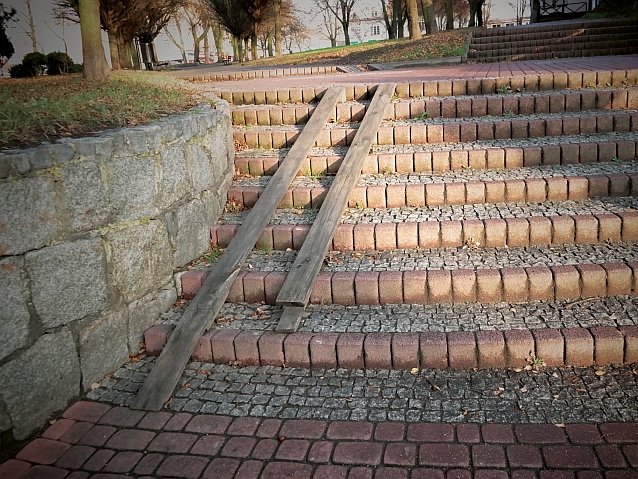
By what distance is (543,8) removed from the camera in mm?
26125

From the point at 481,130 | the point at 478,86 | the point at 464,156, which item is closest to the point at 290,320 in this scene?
the point at 464,156

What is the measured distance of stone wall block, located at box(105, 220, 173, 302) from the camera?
11.3 feet

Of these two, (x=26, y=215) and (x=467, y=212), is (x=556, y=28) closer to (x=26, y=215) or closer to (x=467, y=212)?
(x=467, y=212)

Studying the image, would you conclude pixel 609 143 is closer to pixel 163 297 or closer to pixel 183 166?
pixel 183 166

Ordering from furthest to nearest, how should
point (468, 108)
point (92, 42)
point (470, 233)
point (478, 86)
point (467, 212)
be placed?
point (92, 42) < point (478, 86) < point (468, 108) < point (467, 212) < point (470, 233)

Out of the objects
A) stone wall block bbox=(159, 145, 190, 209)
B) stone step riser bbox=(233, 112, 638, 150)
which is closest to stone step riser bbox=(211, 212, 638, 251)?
stone wall block bbox=(159, 145, 190, 209)

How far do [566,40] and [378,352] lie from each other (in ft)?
42.7

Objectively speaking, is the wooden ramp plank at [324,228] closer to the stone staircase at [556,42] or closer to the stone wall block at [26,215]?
the stone wall block at [26,215]

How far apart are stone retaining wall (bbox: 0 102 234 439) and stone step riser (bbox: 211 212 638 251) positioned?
82 centimetres

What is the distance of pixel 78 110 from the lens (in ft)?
13.0

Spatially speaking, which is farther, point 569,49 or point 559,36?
point 559,36

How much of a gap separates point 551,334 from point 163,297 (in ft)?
8.49

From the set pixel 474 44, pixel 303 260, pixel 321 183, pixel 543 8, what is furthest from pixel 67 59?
pixel 543 8

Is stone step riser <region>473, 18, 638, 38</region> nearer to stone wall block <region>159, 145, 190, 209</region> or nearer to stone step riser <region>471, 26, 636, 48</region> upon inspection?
stone step riser <region>471, 26, 636, 48</region>
